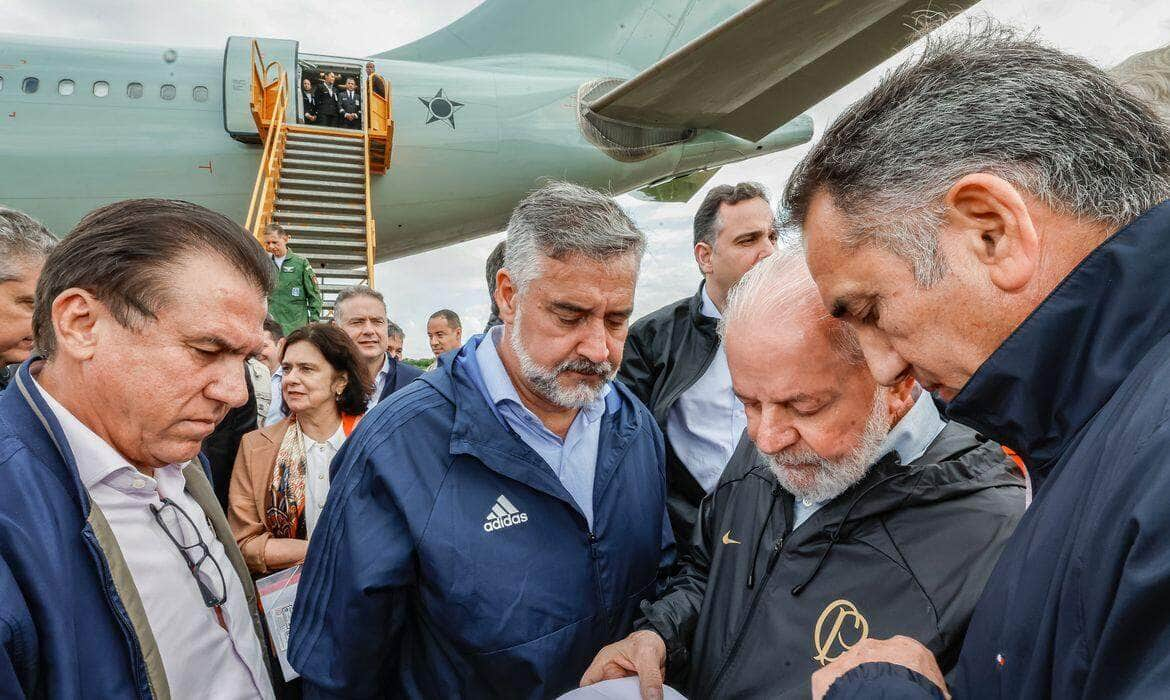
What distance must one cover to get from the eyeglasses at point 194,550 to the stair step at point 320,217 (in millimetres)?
10810

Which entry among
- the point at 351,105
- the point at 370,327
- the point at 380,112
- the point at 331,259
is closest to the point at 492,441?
the point at 370,327

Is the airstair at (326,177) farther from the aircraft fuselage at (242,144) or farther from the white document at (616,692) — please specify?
the white document at (616,692)

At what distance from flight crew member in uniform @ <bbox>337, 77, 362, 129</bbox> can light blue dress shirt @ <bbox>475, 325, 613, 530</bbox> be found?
473 inches

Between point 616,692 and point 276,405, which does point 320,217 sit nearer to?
point 276,405

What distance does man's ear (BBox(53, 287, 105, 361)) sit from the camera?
1.44 metres

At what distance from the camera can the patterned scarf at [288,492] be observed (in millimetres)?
3059

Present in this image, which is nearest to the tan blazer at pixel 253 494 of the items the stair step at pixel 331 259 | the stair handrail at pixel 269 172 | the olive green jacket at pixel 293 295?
the olive green jacket at pixel 293 295

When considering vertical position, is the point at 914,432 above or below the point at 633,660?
above

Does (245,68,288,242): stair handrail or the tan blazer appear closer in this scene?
the tan blazer

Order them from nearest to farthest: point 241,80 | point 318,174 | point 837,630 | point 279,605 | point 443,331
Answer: point 837,630 → point 279,605 → point 443,331 → point 241,80 → point 318,174

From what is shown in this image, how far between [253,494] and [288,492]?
165 millimetres

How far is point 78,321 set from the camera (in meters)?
1.46

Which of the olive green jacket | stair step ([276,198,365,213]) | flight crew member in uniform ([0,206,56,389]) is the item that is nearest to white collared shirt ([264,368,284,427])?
flight crew member in uniform ([0,206,56,389])

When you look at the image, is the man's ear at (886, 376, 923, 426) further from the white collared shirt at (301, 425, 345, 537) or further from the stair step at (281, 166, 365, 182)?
the stair step at (281, 166, 365, 182)
